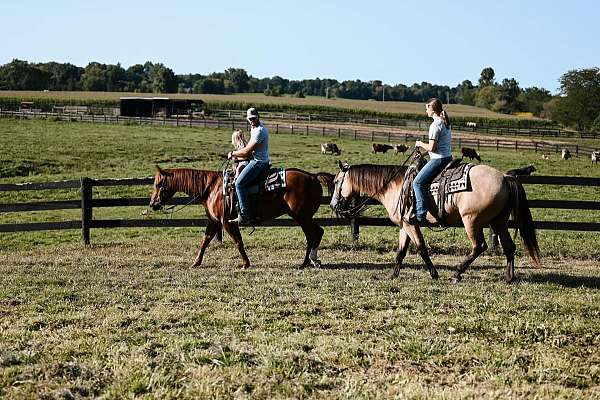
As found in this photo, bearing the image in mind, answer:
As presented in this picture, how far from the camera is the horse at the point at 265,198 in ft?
35.5

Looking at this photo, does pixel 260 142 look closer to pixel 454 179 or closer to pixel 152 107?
pixel 454 179

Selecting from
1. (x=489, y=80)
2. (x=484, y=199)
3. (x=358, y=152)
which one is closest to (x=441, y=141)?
(x=484, y=199)

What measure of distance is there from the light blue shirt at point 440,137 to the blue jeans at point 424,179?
0.08 metres

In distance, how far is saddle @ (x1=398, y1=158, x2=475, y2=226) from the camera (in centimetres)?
916

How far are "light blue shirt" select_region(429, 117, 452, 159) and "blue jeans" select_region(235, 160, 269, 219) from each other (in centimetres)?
275

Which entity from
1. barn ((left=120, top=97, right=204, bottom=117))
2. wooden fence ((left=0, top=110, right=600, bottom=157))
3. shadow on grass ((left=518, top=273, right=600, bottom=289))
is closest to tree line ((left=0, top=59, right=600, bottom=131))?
wooden fence ((left=0, top=110, right=600, bottom=157))

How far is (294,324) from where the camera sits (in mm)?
6547

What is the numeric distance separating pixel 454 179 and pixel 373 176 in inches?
56.7

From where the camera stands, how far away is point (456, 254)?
12.7m

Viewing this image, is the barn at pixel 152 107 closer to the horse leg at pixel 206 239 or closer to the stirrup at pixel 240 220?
the horse leg at pixel 206 239

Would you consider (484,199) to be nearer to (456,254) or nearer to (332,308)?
(332,308)

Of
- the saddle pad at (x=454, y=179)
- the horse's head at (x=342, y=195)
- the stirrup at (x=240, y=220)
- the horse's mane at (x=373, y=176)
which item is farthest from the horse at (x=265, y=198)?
the saddle pad at (x=454, y=179)

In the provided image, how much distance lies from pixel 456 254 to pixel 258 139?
475cm

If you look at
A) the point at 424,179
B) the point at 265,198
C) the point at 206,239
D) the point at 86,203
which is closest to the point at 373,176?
the point at 424,179
